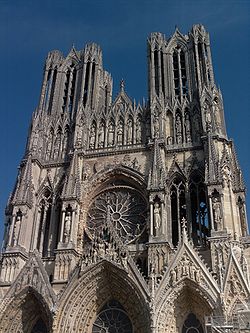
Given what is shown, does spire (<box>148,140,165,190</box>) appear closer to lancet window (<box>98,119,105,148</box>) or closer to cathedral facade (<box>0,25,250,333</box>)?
cathedral facade (<box>0,25,250,333</box>)

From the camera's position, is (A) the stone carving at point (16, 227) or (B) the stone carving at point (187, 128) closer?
(A) the stone carving at point (16, 227)

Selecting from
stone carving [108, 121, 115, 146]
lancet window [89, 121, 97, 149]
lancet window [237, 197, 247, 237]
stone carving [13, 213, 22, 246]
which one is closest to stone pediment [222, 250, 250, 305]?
lancet window [237, 197, 247, 237]

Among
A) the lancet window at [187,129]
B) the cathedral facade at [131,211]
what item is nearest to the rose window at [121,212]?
the cathedral facade at [131,211]

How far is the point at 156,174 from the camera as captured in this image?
20.6 m

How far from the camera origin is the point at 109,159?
74.4 ft

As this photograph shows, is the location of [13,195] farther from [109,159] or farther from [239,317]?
[239,317]

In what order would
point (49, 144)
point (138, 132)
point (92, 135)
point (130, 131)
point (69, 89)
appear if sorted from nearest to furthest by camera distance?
1. point (138, 132)
2. point (130, 131)
3. point (92, 135)
4. point (49, 144)
5. point (69, 89)

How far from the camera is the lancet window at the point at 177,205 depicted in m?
20.4

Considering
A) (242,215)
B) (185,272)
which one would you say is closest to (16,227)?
(185,272)

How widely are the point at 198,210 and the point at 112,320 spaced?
602cm

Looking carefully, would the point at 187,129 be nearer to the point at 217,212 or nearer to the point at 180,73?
the point at 180,73

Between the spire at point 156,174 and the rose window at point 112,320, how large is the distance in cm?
529

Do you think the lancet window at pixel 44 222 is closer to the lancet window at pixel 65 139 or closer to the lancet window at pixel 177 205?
the lancet window at pixel 65 139

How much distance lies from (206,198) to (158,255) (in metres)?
3.54
